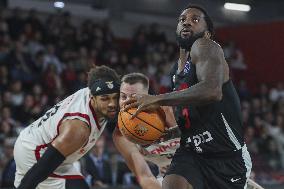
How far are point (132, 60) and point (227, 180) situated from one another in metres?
11.2

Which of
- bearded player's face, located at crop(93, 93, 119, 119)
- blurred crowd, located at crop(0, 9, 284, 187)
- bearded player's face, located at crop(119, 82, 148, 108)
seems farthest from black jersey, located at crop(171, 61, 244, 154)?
blurred crowd, located at crop(0, 9, 284, 187)

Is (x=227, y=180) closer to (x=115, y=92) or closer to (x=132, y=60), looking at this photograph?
(x=115, y=92)

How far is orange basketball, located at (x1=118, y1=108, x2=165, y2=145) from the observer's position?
4.06m

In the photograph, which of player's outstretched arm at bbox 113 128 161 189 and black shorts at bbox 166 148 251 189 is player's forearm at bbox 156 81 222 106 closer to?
black shorts at bbox 166 148 251 189

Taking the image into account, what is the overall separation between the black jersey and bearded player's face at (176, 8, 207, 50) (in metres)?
0.15

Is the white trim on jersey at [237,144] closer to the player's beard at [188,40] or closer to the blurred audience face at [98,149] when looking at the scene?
the player's beard at [188,40]

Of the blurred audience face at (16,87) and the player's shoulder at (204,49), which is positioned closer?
the player's shoulder at (204,49)

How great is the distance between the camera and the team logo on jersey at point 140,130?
4.08 metres

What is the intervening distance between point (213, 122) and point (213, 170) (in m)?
0.33

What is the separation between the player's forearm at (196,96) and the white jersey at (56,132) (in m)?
1.30

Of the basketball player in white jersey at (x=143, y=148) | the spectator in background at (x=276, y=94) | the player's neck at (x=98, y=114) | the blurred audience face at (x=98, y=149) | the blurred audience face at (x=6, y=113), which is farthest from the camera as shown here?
the spectator in background at (x=276, y=94)

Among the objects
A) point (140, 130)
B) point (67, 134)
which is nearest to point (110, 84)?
point (67, 134)

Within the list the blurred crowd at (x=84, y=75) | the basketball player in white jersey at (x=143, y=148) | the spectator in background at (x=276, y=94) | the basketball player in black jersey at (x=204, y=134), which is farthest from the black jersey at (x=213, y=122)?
the spectator in background at (x=276, y=94)

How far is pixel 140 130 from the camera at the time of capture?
4.10 meters
